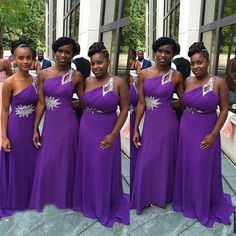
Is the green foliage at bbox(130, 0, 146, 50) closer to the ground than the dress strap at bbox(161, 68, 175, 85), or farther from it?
farther from it

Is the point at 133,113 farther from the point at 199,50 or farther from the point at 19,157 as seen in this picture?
the point at 19,157

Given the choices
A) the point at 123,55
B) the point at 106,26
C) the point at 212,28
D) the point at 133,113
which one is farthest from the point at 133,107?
the point at 106,26

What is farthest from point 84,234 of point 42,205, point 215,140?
point 215,140

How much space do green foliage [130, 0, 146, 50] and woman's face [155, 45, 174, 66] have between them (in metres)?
0.51

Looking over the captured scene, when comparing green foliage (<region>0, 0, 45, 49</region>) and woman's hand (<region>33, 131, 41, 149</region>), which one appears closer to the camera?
woman's hand (<region>33, 131, 41, 149</region>)

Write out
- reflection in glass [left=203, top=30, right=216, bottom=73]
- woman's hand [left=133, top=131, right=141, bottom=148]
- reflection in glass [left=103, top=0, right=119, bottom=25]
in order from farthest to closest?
reflection in glass [left=103, top=0, right=119, bottom=25], reflection in glass [left=203, top=30, right=216, bottom=73], woman's hand [left=133, top=131, right=141, bottom=148]

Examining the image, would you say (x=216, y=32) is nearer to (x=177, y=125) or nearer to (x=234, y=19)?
(x=234, y=19)

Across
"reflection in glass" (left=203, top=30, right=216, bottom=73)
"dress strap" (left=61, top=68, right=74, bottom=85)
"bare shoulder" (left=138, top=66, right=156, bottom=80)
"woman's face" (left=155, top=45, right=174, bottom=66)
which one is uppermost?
"reflection in glass" (left=203, top=30, right=216, bottom=73)

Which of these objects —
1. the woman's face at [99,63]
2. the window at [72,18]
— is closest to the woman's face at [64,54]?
the woman's face at [99,63]

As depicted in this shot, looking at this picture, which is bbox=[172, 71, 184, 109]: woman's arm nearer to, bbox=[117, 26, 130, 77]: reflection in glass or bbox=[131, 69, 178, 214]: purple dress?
bbox=[131, 69, 178, 214]: purple dress

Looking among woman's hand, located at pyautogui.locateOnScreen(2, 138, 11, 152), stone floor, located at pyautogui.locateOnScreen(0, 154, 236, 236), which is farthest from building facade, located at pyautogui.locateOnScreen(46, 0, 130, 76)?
stone floor, located at pyautogui.locateOnScreen(0, 154, 236, 236)

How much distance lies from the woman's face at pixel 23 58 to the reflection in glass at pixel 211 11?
152 inches

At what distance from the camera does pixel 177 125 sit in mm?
3732

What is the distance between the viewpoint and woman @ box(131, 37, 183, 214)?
346cm
